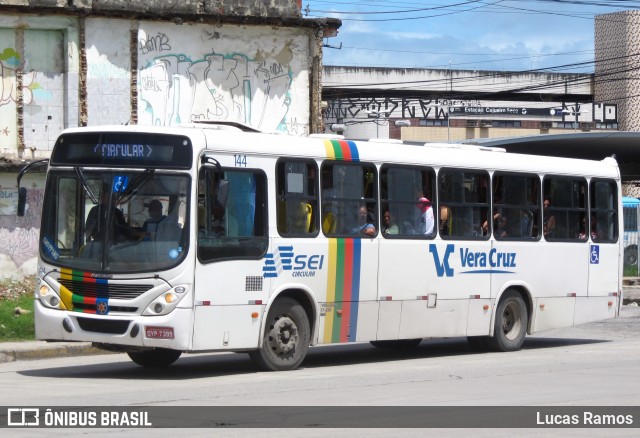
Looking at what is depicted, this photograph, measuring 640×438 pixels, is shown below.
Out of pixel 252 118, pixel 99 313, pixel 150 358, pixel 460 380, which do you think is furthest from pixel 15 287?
pixel 460 380

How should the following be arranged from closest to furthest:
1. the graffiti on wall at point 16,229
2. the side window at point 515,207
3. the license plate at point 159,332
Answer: the license plate at point 159,332 → the side window at point 515,207 → the graffiti on wall at point 16,229

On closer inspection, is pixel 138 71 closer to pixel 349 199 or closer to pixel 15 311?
pixel 15 311

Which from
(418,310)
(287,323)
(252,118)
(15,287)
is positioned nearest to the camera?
(287,323)

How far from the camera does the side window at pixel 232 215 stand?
Answer: 13875mm

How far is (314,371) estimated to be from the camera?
597 inches

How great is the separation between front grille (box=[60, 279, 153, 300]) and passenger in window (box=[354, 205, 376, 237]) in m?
3.38

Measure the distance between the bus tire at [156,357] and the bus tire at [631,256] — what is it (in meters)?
24.2

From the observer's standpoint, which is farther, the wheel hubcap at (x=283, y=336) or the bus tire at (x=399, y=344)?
the bus tire at (x=399, y=344)

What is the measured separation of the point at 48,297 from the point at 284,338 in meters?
2.85

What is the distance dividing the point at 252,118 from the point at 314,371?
39.7 feet

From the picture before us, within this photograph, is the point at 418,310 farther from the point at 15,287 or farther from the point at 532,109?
the point at 532,109

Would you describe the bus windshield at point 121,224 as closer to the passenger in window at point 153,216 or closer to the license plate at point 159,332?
the passenger in window at point 153,216

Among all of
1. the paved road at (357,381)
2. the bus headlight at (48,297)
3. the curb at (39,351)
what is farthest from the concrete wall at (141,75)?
the bus headlight at (48,297)

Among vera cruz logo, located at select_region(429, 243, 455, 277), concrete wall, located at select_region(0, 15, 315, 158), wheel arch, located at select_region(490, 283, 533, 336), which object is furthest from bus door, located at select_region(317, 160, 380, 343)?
concrete wall, located at select_region(0, 15, 315, 158)
